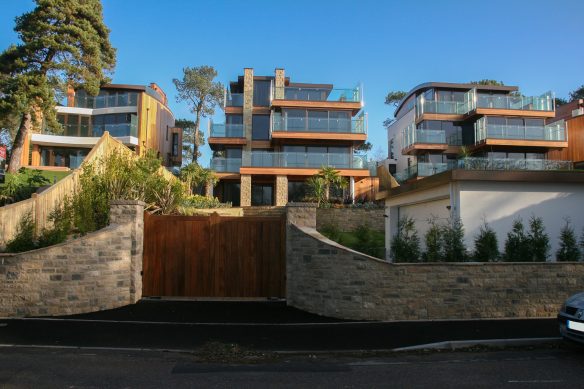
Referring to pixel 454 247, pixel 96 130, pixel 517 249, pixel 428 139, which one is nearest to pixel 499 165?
pixel 428 139

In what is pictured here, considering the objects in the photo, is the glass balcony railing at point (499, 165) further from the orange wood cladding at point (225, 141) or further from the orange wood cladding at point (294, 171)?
the orange wood cladding at point (225, 141)

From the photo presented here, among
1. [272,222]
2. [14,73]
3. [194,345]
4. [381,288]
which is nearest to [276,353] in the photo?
[194,345]

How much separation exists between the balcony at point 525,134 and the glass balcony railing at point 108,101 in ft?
86.7

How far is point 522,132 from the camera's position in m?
34.8

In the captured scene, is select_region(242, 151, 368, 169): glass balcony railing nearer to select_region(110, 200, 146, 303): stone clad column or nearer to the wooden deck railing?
the wooden deck railing

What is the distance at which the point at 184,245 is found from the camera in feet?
36.7

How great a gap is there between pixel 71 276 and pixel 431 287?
7379 millimetres

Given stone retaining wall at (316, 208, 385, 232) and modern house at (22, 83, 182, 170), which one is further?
modern house at (22, 83, 182, 170)

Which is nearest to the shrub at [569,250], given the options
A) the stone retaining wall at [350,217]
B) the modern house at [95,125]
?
the stone retaining wall at [350,217]

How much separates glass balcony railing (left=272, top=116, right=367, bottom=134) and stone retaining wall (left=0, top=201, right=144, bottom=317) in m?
23.7

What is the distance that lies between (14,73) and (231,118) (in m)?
16.4

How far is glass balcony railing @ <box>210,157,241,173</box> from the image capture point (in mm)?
33562

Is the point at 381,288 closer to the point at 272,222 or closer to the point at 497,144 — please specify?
the point at 272,222

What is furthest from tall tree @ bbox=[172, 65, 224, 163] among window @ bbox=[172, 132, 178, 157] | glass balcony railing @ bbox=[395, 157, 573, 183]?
glass balcony railing @ bbox=[395, 157, 573, 183]
